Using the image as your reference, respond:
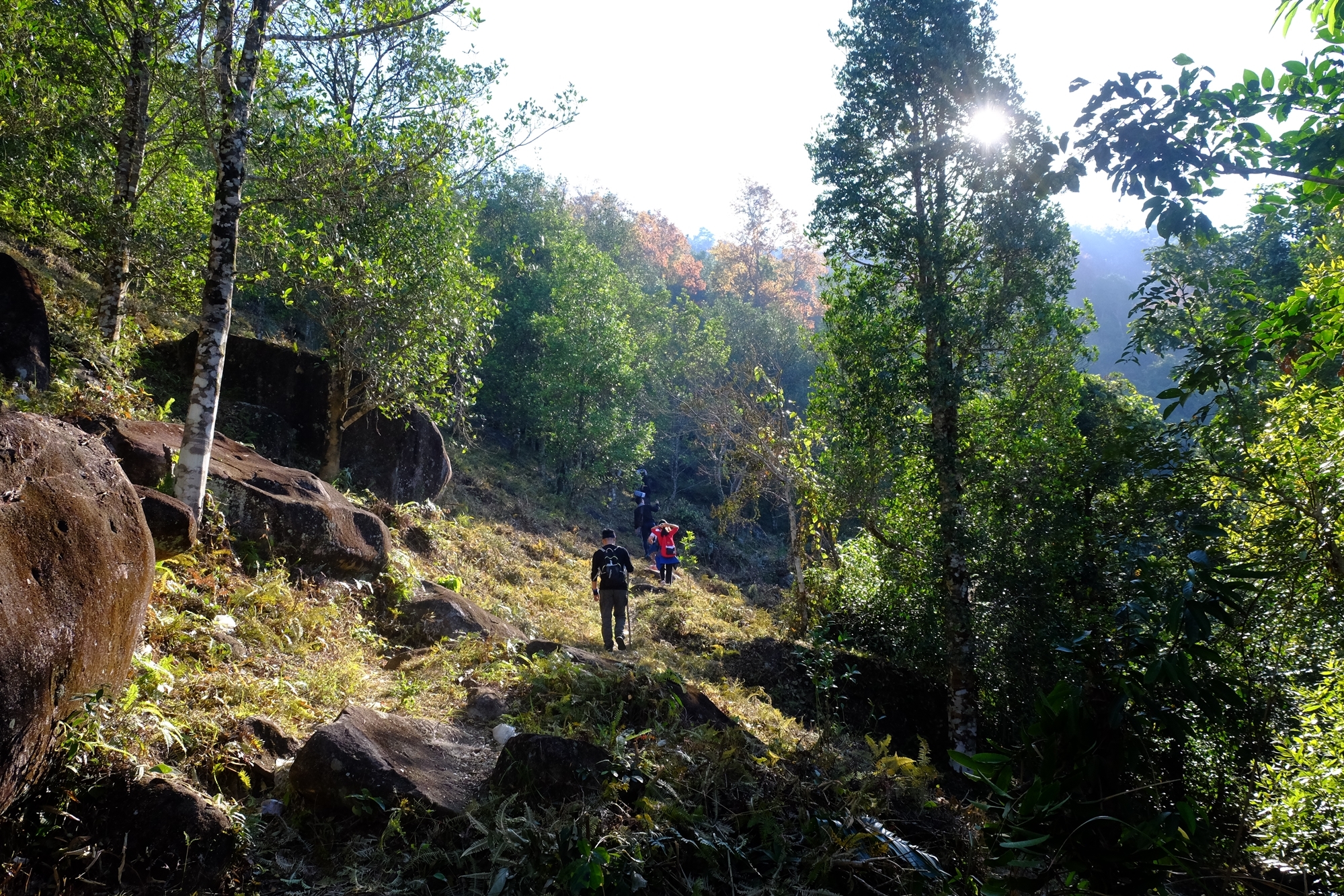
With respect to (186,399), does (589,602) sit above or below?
below

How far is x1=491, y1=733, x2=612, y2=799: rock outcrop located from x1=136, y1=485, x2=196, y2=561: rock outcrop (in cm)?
385

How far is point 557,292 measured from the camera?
27.4 meters

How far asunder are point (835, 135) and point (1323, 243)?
6962 millimetres

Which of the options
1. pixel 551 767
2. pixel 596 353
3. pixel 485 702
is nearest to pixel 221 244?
pixel 485 702

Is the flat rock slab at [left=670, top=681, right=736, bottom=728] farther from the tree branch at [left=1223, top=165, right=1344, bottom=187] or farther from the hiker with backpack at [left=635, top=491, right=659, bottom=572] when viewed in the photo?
the hiker with backpack at [left=635, top=491, right=659, bottom=572]

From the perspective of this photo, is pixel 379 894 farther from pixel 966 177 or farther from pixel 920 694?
pixel 966 177

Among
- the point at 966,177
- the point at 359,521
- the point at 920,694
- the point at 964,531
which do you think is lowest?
the point at 920,694

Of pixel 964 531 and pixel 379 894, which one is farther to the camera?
pixel 964 531

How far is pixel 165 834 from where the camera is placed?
12.1 feet

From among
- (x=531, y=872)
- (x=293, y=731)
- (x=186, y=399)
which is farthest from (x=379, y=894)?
(x=186, y=399)

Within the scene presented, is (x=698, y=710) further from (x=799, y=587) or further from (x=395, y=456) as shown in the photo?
(x=395, y=456)

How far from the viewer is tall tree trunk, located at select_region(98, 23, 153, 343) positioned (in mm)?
10469

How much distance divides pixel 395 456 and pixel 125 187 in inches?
256

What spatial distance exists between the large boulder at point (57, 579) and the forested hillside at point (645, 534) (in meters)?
0.03
